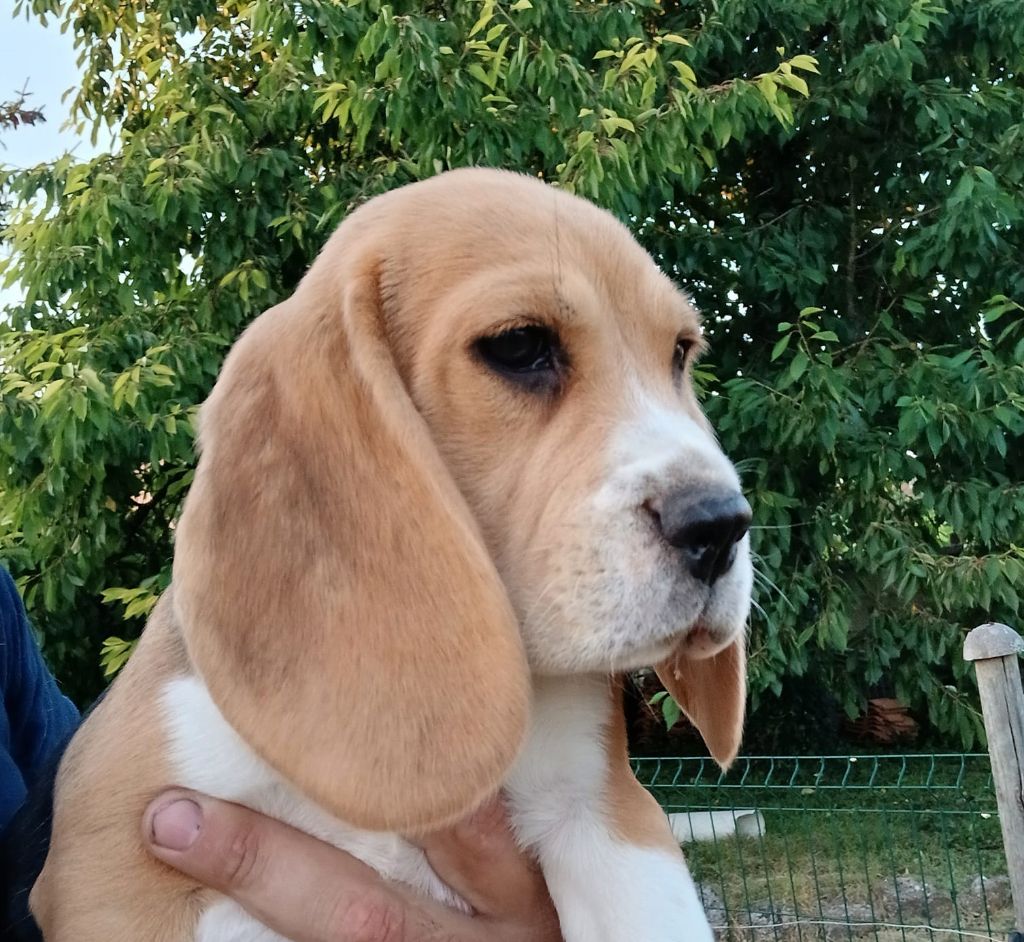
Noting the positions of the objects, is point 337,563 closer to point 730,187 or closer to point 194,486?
point 194,486

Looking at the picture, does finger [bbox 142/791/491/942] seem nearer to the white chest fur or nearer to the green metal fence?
the white chest fur

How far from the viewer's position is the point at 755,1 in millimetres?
6695

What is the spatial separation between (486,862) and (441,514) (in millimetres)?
640

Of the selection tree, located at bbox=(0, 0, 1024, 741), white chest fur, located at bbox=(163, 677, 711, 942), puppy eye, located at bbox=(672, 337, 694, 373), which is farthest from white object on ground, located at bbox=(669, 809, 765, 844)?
puppy eye, located at bbox=(672, 337, 694, 373)

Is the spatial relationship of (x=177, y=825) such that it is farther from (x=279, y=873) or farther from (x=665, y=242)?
(x=665, y=242)

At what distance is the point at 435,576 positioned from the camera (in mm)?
1610

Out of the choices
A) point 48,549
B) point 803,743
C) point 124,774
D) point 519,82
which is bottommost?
point 803,743

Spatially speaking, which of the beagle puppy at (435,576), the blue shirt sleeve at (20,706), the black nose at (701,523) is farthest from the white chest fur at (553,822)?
the blue shirt sleeve at (20,706)

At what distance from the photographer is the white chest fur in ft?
5.78

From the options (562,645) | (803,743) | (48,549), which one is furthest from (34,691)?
(803,743)

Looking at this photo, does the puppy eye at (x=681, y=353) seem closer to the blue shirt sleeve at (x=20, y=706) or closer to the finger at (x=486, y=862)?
the finger at (x=486, y=862)

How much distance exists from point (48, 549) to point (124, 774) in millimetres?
3742

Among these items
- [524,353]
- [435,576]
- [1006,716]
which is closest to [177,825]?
[435,576]

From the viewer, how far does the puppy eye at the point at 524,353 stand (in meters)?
1.74
